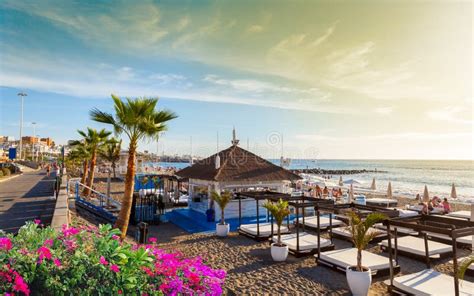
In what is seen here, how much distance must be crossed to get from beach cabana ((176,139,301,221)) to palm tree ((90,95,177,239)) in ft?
20.6

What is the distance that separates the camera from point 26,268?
2.91 m

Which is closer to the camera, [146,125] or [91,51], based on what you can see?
[146,125]

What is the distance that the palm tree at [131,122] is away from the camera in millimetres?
10414

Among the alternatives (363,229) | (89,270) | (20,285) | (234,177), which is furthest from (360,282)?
(234,177)

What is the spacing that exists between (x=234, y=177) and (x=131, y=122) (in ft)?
26.1

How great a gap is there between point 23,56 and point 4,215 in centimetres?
749

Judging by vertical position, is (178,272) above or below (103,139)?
below

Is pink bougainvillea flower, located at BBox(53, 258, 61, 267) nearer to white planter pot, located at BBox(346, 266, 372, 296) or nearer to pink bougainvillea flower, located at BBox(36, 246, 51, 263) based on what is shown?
pink bougainvillea flower, located at BBox(36, 246, 51, 263)

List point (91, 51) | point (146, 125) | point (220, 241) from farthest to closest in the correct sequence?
point (91, 51), point (220, 241), point (146, 125)

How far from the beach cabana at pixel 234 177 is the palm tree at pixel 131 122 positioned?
6.27m

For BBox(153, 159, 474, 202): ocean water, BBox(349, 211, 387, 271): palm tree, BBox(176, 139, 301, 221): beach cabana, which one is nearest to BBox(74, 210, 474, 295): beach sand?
BBox(349, 211, 387, 271): palm tree

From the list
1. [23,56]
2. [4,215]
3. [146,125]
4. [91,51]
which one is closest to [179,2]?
[146,125]

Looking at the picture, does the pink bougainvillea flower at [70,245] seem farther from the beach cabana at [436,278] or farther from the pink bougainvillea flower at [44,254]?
the beach cabana at [436,278]

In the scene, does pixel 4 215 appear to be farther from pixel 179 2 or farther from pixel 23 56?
pixel 179 2
